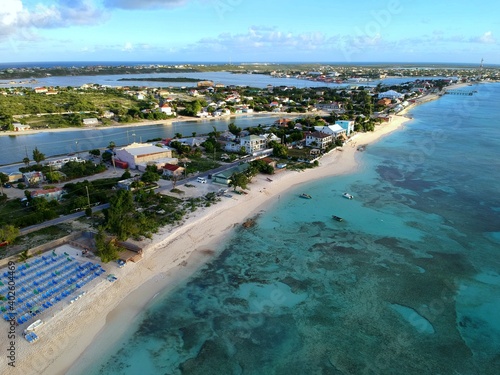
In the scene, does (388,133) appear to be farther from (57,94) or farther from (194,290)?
(57,94)

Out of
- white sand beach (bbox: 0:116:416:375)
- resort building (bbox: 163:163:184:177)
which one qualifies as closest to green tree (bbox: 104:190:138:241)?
white sand beach (bbox: 0:116:416:375)

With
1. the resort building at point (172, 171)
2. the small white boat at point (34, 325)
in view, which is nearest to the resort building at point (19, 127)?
the resort building at point (172, 171)

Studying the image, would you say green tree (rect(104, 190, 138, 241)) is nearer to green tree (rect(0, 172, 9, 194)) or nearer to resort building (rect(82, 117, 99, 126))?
green tree (rect(0, 172, 9, 194))

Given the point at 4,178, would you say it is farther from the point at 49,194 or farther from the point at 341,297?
the point at 341,297

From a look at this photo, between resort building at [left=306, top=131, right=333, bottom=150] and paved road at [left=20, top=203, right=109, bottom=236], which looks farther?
resort building at [left=306, top=131, right=333, bottom=150]

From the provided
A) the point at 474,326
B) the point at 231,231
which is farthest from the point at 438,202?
the point at 231,231

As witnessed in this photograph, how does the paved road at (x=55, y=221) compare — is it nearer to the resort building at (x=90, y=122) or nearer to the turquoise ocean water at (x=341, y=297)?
the turquoise ocean water at (x=341, y=297)
